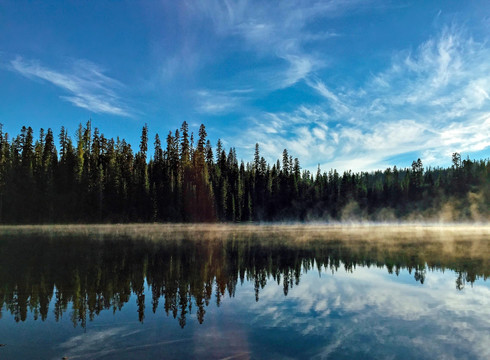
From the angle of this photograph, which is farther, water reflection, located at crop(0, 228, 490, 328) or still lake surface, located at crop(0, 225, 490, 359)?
water reflection, located at crop(0, 228, 490, 328)

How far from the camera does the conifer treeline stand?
9225 cm

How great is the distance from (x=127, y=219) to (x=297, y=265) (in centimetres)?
7977

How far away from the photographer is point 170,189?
97.4 m

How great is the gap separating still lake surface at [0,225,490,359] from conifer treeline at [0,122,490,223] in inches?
2982

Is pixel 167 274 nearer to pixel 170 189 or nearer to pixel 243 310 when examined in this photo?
pixel 243 310

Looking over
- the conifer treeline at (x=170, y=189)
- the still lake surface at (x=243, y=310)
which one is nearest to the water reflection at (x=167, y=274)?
the still lake surface at (x=243, y=310)

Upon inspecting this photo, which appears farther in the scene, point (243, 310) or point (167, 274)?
point (167, 274)

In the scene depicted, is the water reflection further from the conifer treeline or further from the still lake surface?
the conifer treeline

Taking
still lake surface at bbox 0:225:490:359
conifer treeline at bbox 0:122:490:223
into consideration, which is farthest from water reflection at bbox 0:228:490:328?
conifer treeline at bbox 0:122:490:223

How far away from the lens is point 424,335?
9.38 meters

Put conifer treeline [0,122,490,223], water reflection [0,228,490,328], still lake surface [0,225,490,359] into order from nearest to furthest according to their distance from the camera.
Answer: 1. still lake surface [0,225,490,359]
2. water reflection [0,228,490,328]
3. conifer treeline [0,122,490,223]

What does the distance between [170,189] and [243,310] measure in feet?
290

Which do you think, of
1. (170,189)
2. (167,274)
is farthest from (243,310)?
(170,189)

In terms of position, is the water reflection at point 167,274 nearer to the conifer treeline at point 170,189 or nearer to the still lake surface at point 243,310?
the still lake surface at point 243,310
